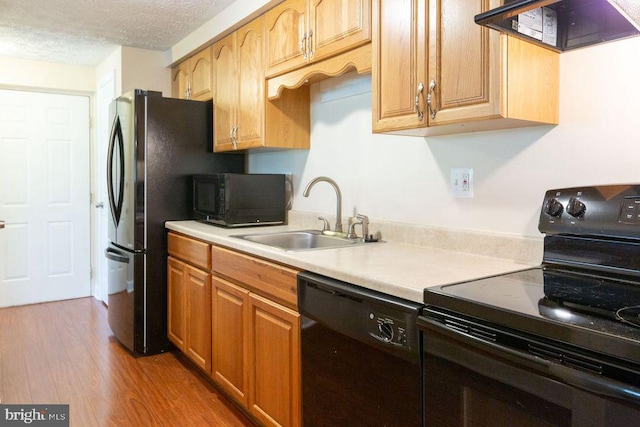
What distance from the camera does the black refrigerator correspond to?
2951 mm

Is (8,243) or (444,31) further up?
(444,31)

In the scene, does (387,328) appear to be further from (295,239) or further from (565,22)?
(295,239)

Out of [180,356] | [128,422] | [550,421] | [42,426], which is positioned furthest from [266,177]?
[550,421]

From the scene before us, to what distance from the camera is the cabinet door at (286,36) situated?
7.36 ft

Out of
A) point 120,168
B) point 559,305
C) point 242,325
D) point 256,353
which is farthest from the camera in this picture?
point 120,168

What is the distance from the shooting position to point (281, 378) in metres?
1.82

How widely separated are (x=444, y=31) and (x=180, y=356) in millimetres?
2482

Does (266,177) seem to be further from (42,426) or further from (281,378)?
(42,426)

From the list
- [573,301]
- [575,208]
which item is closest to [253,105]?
[575,208]

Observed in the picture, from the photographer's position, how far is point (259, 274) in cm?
195

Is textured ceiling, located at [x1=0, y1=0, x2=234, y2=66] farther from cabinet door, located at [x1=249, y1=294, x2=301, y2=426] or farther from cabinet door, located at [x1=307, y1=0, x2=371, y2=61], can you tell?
cabinet door, located at [x1=249, y1=294, x2=301, y2=426]

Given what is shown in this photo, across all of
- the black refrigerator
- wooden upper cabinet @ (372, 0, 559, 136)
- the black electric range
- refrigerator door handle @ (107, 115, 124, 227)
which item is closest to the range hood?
wooden upper cabinet @ (372, 0, 559, 136)

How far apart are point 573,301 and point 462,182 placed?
2.85 feet

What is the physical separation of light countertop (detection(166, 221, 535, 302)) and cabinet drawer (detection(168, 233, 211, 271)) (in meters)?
0.30
